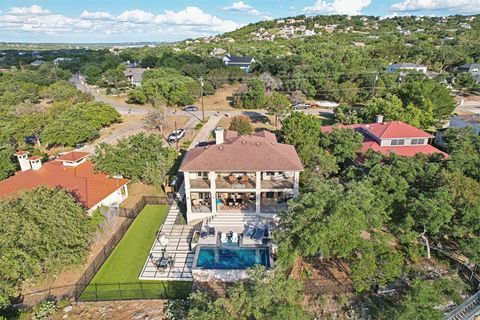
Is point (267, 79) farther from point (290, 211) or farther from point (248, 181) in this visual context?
point (290, 211)

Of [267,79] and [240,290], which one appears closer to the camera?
[240,290]

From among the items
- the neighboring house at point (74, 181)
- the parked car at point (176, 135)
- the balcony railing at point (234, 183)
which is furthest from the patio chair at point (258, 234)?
the parked car at point (176, 135)

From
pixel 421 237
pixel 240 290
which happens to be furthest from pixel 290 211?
pixel 421 237

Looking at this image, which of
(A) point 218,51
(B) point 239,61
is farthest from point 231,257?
(A) point 218,51

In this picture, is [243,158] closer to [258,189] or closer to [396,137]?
[258,189]

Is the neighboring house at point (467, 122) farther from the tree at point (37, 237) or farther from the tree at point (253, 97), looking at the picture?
the tree at point (37, 237)

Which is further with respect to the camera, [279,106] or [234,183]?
[279,106]
